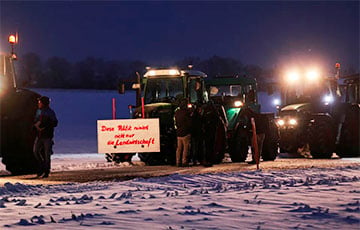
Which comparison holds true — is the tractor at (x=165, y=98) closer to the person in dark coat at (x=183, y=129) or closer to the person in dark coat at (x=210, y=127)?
the person in dark coat at (x=210, y=127)

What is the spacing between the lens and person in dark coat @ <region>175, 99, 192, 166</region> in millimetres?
18828

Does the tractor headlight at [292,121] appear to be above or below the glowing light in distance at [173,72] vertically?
below

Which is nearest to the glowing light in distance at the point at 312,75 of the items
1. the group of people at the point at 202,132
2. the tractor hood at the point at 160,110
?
Answer: the group of people at the point at 202,132

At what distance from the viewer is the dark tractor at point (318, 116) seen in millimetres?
23594

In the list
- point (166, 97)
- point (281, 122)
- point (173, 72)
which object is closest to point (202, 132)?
point (166, 97)

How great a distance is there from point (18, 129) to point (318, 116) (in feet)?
33.3

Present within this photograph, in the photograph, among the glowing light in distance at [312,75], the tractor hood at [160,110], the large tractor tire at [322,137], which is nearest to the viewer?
the tractor hood at [160,110]

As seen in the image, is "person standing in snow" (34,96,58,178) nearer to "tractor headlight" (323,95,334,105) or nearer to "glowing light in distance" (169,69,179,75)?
"glowing light in distance" (169,69,179,75)

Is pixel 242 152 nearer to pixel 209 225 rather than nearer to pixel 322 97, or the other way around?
pixel 322 97

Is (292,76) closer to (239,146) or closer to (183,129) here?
(239,146)

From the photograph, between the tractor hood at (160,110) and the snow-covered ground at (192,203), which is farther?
the tractor hood at (160,110)

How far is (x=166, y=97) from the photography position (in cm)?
2092

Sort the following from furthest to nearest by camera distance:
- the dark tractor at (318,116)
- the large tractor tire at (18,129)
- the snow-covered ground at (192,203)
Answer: the dark tractor at (318,116), the large tractor tire at (18,129), the snow-covered ground at (192,203)

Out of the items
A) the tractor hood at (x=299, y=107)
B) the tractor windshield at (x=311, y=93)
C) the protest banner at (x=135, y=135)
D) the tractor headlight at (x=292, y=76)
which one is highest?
the tractor headlight at (x=292, y=76)
